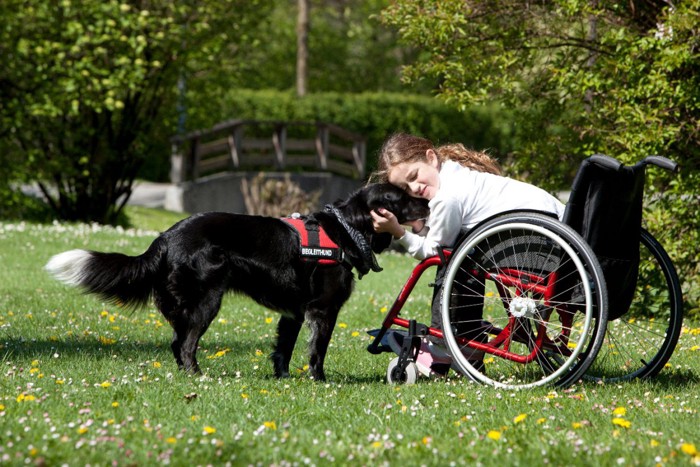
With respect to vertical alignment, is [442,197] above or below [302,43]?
above

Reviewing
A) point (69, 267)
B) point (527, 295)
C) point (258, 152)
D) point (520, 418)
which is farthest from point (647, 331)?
point (258, 152)

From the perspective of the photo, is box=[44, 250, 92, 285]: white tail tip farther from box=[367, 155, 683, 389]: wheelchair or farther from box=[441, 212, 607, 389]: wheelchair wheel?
box=[441, 212, 607, 389]: wheelchair wheel

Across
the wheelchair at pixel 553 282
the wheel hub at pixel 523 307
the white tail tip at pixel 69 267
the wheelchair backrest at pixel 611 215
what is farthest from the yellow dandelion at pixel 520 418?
the white tail tip at pixel 69 267

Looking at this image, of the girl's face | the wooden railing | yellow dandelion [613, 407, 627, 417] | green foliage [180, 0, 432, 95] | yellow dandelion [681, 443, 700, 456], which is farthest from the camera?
green foliage [180, 0, 432, 95]

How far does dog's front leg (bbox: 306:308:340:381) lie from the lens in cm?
484

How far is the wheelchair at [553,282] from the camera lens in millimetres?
4195

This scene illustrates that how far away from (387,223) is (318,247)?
396 mm

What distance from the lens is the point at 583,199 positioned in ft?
14.1

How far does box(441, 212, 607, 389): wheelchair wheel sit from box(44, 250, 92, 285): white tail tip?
192cm

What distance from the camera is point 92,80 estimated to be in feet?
45.0

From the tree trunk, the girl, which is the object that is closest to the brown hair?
the girl

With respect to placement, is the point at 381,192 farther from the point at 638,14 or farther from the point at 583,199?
the point at 638,14

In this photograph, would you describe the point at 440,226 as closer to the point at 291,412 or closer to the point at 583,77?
the point at 291,412

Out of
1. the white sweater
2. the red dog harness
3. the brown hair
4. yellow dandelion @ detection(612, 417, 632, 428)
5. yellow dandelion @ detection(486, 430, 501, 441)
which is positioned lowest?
yellow dandelion @ detection(612, 417, 632, 428)
